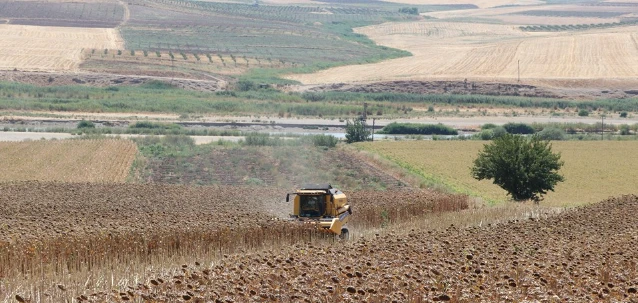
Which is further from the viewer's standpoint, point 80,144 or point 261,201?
point 80,144

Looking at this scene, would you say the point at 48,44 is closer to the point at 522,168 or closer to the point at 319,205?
the point at 522,168

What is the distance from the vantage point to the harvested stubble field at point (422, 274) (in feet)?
47.9

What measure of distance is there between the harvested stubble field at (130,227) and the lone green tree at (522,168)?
540 centimetres

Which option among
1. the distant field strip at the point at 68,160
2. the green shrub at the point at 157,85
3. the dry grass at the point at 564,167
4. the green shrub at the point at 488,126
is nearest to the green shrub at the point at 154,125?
the distant field strip at the point at 68,160

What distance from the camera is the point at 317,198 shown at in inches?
1125

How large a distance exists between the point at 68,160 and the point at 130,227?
1131 inches

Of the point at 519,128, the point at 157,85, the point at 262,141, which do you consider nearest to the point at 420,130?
the point at 519,128

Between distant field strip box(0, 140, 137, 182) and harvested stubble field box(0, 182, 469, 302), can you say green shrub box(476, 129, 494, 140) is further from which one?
harvested stubble field box(0, 182, 469, 302)

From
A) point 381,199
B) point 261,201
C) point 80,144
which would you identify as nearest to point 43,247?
point 261,201

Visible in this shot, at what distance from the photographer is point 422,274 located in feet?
53.3

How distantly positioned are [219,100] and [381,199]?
6611 centimetres

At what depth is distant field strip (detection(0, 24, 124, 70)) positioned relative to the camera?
122125 millimetres

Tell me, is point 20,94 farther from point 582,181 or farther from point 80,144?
point 582,181

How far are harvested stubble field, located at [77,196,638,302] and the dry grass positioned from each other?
68.1 feet
